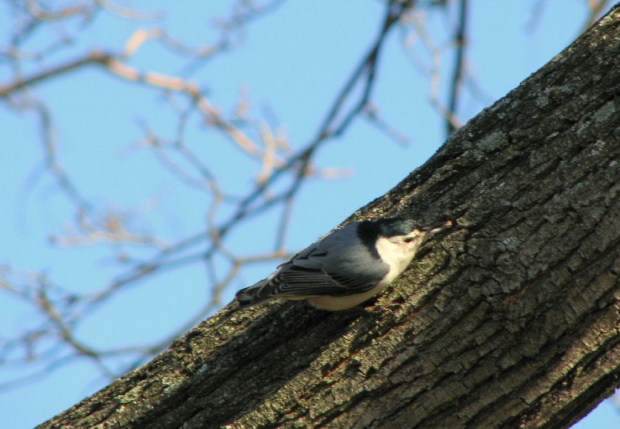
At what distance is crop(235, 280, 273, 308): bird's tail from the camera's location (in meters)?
2.26

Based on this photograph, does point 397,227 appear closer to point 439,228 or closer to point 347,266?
point 439,228

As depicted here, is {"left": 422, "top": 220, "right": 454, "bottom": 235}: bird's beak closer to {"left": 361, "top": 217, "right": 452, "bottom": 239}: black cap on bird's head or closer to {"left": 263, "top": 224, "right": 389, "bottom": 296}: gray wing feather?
{"left": 361, "top": 217, "right": 452, "bottom": 239}: black cap on bird's head

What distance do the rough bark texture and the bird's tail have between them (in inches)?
2.4

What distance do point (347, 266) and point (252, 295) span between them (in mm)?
344

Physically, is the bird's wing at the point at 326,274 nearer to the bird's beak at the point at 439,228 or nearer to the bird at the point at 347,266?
the bird at the point at 347,266

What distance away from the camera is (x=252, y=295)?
230cm

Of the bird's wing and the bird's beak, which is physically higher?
the bird's wing

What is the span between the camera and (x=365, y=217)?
2.44m

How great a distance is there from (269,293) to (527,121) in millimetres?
990

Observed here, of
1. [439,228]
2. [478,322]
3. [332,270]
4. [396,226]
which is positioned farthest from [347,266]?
[478,322]

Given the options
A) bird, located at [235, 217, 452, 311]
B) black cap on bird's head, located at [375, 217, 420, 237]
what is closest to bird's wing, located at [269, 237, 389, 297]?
bird, located at [235, 217, 452, 311]

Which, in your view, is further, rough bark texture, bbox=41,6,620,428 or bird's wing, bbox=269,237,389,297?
bird's wing, bbox=269,237,389,297

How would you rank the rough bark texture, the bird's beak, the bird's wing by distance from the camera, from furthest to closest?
the bird's wing, the bird's beak, the rough bark texture

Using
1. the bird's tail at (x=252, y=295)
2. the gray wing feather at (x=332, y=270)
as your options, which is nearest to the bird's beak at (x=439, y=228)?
the gray wing feather at (x=332, y=270)
